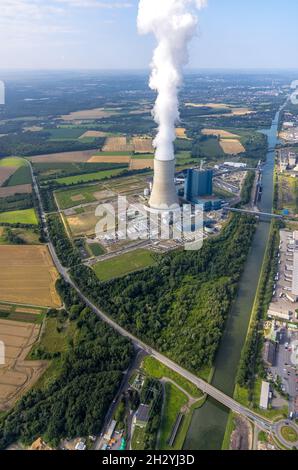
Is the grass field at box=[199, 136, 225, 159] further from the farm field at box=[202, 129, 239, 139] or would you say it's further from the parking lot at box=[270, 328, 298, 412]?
the parking lot at box=[270, 328, 298, 412]

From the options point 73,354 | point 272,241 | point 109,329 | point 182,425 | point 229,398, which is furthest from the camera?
point 272,241

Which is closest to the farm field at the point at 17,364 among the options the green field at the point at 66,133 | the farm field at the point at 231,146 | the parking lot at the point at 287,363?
the parking lot at the point at 287,363

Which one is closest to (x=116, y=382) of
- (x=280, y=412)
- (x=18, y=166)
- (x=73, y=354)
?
(x=73, y=354)

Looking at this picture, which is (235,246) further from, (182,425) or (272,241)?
(182,425)

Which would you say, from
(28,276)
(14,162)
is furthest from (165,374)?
(14,162)

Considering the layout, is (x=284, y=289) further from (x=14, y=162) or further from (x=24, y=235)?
(x=14, y=162)

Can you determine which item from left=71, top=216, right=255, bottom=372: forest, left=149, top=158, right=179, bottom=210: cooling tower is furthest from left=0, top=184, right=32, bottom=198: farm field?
left=71, top=216, right=255, bottom=372: forest

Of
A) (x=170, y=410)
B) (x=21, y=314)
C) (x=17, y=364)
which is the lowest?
(x=170, y=410)
